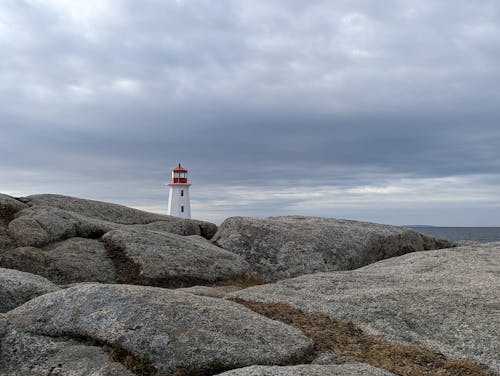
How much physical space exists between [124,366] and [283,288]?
10.7 metres

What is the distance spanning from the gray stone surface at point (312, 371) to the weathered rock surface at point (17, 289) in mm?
10284

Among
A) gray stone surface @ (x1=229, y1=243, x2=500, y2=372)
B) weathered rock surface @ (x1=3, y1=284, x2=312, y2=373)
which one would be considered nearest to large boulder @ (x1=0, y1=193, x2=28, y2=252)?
weathered rock surface @ (x1=3, y1=284, x2=312, y2=373)

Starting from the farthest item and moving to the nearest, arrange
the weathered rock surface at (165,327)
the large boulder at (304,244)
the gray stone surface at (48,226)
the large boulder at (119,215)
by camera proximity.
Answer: the large boulder at (119,215)
the large boulder at (304,244)
the gray stone surface at (48,226)
the weathered rock surface at (165,327)

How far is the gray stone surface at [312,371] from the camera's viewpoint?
497 inches

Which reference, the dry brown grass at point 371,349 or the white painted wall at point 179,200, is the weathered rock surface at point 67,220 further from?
the white painted wall at point 179,200

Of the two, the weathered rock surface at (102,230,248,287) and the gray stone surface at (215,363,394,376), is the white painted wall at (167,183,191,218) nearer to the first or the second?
the weathered rock surface at (102,230,248,287)

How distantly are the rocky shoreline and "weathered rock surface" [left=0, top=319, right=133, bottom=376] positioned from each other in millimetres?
37

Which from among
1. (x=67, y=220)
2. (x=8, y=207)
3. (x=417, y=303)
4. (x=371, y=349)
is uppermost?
(x=8, y=207)

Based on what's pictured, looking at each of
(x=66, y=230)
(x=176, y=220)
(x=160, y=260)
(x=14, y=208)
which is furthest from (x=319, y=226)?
(x=14, y=208)

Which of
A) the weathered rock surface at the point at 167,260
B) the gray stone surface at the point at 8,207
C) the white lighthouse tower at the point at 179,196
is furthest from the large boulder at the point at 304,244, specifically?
the white lighthouse tower at the point at 179,196

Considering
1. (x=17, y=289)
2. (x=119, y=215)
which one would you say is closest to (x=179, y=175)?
(x=119, y=215)

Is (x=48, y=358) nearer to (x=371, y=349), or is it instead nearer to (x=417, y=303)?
(x=371, y=349)

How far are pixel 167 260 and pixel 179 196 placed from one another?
1865 inches

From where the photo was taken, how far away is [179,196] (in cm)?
7856
